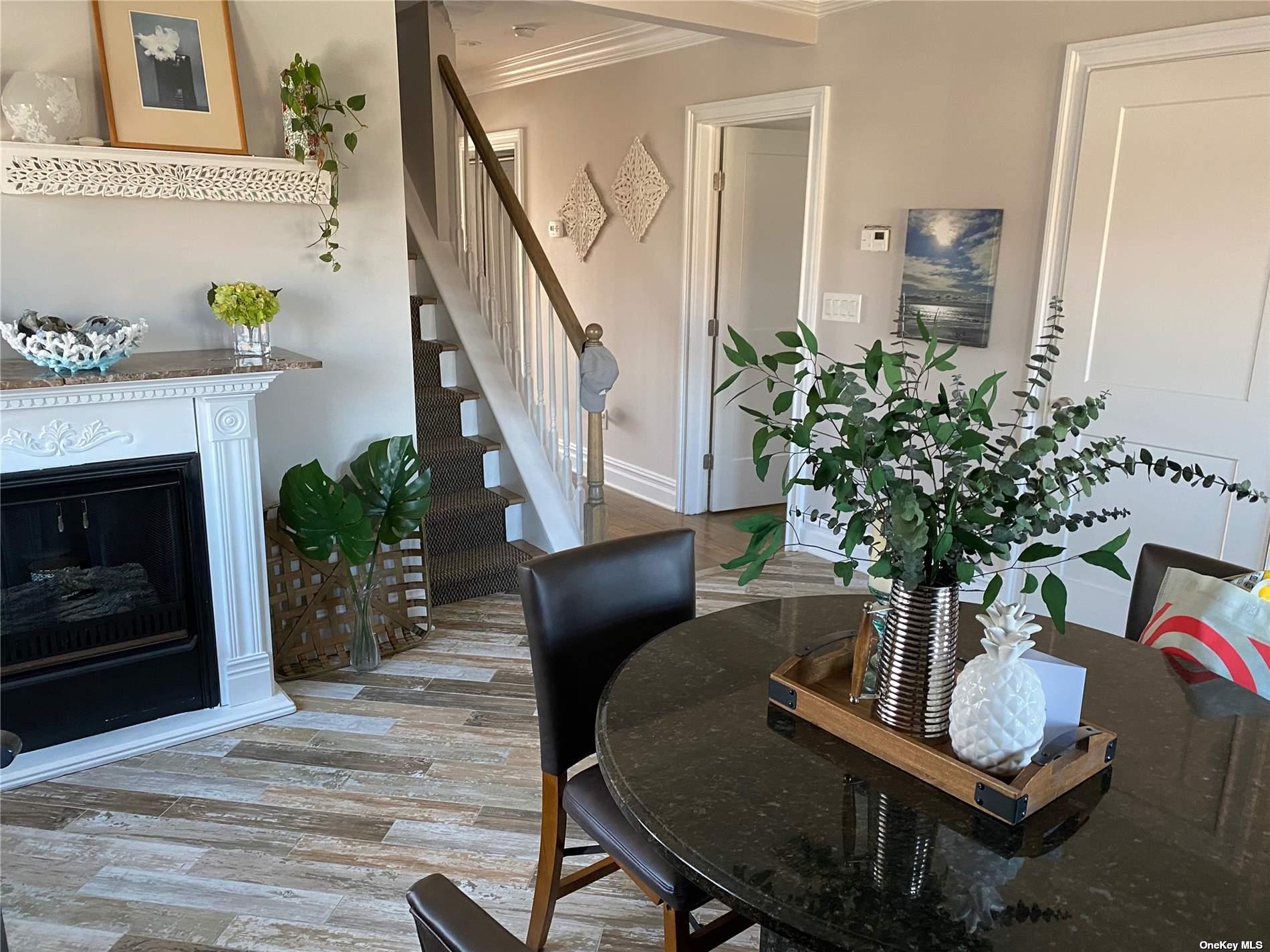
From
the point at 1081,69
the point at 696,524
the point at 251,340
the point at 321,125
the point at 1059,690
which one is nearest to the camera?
the point at 1059,690

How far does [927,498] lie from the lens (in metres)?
1.19

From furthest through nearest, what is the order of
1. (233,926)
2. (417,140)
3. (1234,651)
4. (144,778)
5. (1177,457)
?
1. (417,140)
2. (1177,457)
3. (144,778)
4. (233,926)
5. (1234,651)

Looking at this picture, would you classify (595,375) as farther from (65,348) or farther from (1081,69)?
(1081,69)

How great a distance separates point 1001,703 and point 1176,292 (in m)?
2.41

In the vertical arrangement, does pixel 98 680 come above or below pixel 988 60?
below

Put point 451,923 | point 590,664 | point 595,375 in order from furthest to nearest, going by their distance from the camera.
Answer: point 595,375 < point 590,664 < point 451,923

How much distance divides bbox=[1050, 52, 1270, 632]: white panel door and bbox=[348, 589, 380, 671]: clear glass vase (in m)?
2.60

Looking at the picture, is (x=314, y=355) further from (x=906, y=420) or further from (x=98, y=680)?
(x=906, y=420)

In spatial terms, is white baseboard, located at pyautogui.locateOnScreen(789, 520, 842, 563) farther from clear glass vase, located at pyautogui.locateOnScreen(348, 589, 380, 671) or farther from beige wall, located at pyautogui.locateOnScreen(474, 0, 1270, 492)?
clear glass vase, located at pyautogui.locateOnScreen(348, 589, 380, 671)

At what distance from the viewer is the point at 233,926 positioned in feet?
6.47

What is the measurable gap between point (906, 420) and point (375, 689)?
2.38 m

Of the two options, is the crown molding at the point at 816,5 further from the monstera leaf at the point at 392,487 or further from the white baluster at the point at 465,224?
the monstera leaf at the point at 392,487

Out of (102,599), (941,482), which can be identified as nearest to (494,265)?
(102,599)

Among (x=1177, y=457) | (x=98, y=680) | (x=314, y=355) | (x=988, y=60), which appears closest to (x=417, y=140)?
(x=314, y=355)
